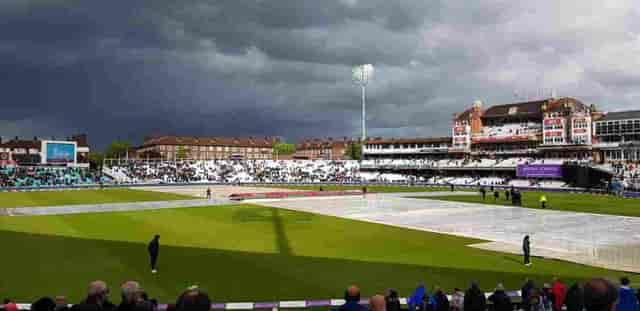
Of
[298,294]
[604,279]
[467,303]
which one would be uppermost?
[604,279]

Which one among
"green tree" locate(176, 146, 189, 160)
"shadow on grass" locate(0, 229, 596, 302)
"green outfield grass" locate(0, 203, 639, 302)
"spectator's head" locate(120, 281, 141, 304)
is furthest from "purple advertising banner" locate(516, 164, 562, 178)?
"green tree" locate(176, 146, 189, 160)

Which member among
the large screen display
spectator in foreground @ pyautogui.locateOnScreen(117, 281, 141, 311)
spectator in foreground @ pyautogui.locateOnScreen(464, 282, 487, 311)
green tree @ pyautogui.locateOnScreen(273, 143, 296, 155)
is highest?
green tree @ pyautogui.locateOnScreen(273, 143, 296, 155)

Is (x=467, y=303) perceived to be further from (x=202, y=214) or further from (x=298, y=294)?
(x=202, y=214)

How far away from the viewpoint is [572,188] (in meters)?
69.3

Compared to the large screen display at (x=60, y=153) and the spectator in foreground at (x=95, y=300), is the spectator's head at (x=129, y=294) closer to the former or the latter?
the spectator in foreground at (x=95, y=300)

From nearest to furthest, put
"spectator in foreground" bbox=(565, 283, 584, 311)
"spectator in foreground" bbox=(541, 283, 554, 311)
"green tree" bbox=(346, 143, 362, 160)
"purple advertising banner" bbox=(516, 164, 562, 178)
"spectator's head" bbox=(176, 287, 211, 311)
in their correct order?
1. "spectator's head" bbox=(176, 287, 211, 311)
2. "spectator in foreground" bbox=(565, 283, 584, 311)
3. "spectator in foreground" bbox=(541, 283, 554, 311)
4. "purple advertising banner" bbox=(516, 164, 562, 178)
5. "green tree" bbox=(346, 143, 362, 160)

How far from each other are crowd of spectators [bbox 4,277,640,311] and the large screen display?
9812cm

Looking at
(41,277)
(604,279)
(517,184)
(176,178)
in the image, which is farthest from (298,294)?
(176,178)

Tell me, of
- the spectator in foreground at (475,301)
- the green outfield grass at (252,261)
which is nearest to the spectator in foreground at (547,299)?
the spectator in foreground at (475,301)

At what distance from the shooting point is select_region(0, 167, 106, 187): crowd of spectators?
259ft

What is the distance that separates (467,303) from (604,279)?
5.34m

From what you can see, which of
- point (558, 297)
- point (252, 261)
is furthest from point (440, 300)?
point (252, 261)

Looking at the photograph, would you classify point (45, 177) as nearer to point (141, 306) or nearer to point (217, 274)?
point (217, 274)

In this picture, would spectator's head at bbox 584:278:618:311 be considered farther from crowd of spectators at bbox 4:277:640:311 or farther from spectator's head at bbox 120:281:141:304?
spectator's head at bbox 120:281:141:304
